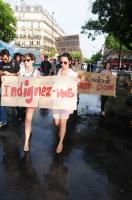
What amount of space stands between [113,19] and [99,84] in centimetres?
2469

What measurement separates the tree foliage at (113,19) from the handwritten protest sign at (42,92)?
23.3m

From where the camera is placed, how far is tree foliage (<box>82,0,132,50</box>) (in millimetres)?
32159

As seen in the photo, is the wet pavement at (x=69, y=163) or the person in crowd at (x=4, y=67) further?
the person in crowd at (x=4, y=67)

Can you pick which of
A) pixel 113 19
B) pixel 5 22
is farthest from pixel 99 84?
pixel 5 22

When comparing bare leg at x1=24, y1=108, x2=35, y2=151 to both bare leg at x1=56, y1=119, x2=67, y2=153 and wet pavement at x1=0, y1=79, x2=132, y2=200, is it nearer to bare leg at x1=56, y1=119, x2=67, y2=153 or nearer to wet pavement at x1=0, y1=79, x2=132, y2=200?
wet pavement at x1=0, y1=79, x2=132, y2=200

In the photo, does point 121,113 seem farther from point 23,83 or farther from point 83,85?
point 23,83

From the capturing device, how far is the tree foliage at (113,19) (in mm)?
32159

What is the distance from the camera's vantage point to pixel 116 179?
603 cm

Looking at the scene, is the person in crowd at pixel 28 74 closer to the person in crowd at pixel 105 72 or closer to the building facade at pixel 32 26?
the person in crowd at pixel 105 72

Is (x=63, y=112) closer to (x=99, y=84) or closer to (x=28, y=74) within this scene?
(x=28, y=74)

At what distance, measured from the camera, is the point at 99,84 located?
13.3 meters

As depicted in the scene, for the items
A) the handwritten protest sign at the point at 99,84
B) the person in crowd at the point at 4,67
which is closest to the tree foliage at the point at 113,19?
the handwritten protest sign at the point at 99,84

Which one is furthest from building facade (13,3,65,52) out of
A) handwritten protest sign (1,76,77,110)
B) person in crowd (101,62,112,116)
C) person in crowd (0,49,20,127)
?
handwritten protest sign (1,76,77,110)

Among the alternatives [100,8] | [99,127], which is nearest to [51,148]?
[99,127]
